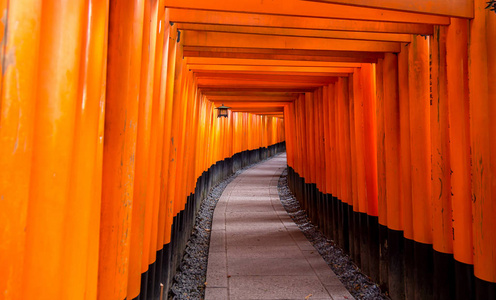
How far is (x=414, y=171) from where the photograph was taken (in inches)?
154

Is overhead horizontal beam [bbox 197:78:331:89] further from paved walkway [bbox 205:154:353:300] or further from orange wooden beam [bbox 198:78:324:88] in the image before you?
paved walkway [bbox 205:154:353:300]

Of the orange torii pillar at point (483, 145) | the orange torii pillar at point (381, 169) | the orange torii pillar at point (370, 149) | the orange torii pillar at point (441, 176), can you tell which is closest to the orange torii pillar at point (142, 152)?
the orange torii pillar at point (483, 145)

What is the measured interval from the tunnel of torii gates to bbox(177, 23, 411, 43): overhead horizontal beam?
16 mm

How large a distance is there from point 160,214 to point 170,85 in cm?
143

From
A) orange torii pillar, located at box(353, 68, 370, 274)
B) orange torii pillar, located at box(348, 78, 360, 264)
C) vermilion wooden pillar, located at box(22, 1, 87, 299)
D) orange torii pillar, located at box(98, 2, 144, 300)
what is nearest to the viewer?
vermilion wooden pillar, located at box(22, 1, 87, 299)

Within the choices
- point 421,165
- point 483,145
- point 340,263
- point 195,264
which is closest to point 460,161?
point 483,145

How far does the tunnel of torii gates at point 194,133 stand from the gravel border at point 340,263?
17 centimetres

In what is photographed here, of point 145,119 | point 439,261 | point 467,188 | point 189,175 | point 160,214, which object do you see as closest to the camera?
point 145,119

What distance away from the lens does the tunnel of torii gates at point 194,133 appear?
1227 mm

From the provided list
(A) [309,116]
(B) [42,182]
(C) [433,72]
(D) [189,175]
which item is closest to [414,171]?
(C) [433,72]

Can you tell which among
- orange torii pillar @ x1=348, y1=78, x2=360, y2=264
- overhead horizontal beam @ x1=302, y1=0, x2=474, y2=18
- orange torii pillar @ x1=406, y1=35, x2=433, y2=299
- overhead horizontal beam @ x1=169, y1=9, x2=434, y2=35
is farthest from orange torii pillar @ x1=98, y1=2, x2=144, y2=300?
orange torii pillar @ x1=348, y1=78, x2=360, y2=264

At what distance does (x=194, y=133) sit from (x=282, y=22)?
13.8 feet

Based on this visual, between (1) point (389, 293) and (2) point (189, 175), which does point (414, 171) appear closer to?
(1) point (389, 293)

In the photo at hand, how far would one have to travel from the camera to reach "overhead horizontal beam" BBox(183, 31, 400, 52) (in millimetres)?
4234
